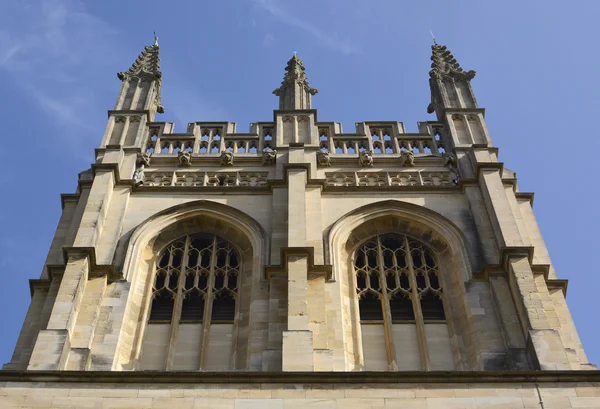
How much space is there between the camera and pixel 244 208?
2123cm

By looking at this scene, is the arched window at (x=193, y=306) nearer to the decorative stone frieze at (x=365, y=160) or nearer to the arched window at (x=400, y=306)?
the arched window at (x=400, y=306)

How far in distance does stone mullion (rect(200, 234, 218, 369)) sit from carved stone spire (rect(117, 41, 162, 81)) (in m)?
7.73

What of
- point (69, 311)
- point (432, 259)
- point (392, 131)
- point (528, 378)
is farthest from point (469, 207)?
point (69, 311)

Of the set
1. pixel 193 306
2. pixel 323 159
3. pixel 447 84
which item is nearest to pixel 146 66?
pixel 323 159

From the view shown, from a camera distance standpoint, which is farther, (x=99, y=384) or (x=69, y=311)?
(x=69, y=311)

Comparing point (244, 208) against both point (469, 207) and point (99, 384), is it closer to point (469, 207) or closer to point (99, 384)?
point (469, 207)

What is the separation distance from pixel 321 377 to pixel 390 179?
29.5 feet

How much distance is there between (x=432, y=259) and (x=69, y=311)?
776 centimetres

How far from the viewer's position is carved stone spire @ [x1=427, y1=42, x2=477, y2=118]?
25.4 metres

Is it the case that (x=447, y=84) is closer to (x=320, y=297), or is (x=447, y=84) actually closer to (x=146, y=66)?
(x=146, y=66)

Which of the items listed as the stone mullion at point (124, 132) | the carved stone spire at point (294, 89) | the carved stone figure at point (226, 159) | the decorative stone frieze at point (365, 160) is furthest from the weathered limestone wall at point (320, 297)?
the carved stone spire at point (294, 89)

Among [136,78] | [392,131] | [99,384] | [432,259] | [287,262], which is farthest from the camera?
[136,78]

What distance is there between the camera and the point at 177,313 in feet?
62.1

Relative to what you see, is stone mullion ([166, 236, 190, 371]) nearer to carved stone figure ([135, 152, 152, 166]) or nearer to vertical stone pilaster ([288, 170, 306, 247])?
vertical stone pilaster ([288, 170, 306, 247])
